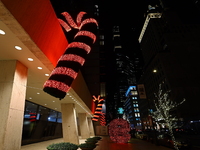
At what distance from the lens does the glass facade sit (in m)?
14.5

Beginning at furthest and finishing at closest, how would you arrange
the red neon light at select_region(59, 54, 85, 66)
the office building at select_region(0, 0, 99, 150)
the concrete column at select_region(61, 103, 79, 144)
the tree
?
the tree, the concrete column at select_region(61, 103, 79, 144), the red neon light at select_region(59, 54, 85, 66), the office building at select_region(0, 0, 99, 150)

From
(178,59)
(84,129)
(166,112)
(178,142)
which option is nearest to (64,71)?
(178,142)

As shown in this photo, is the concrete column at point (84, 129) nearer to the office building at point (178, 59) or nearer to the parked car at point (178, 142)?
the parked car at point (178, 142)

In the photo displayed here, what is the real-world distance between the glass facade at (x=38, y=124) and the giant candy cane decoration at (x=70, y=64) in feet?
37.1

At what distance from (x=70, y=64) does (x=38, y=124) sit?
49.6 feet

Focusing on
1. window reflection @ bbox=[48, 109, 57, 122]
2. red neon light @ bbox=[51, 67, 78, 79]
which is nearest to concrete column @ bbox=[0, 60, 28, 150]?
red neon light @ bbox=[51, 67, 78, 79]

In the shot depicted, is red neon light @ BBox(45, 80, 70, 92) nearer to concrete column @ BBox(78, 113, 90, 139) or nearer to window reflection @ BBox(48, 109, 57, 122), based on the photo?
window reflection @ BBox(48, 109, 57, 122)

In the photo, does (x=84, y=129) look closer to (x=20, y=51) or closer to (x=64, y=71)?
(x=64, y=71)

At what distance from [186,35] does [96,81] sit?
61794mm

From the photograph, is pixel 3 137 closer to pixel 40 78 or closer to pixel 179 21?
pixel 40 78

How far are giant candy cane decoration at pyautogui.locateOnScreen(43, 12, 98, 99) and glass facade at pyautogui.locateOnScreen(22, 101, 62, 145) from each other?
1129 cm

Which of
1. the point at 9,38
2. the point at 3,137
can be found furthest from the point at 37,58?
the point at 3,137

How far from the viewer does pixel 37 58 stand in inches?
220

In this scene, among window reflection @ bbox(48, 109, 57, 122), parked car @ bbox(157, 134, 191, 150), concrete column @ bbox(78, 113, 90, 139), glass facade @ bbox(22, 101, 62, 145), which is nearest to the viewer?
parked car @ bbox(157, 134, 191, 150)
